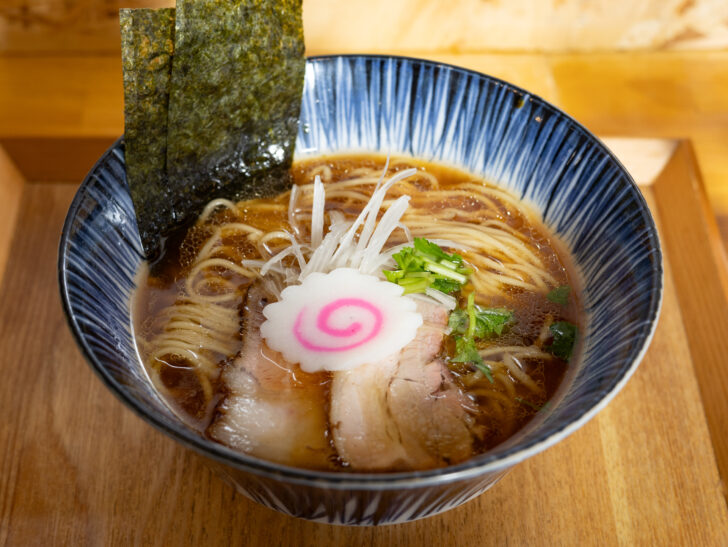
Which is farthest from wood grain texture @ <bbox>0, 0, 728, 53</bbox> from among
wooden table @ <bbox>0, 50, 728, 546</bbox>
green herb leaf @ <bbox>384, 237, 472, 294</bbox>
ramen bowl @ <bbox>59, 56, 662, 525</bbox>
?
green herb leaf @ <bbox>384, 237, 472, 294</bbox>

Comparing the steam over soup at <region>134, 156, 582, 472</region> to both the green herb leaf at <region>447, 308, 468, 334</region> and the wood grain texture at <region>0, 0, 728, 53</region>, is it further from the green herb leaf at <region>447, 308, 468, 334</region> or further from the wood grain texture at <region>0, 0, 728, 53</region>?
the wood grain texture at <region>0, 0, 728, 53</region>

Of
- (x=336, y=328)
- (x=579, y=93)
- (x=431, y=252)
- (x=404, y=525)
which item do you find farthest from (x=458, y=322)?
(x=579, y=93)

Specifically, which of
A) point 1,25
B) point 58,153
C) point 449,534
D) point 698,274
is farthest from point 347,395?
point 1,25

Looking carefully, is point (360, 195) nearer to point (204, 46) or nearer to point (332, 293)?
point (332, 293)

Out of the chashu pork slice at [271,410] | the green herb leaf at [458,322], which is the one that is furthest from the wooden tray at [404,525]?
the green herb leaf at [458,322]

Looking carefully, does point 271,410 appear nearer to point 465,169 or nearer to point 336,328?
point 336,328
